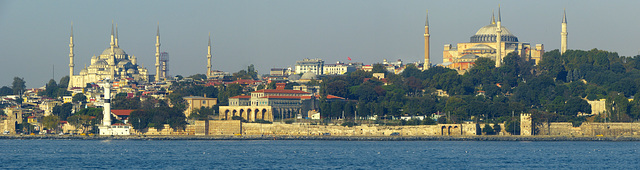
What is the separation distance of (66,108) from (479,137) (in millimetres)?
34156

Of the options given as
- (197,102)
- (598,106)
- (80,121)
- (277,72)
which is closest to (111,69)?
(277,72)

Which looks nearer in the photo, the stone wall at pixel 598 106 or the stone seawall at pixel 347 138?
the stone seawall at pixel 347 138

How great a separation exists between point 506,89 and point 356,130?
18163mm

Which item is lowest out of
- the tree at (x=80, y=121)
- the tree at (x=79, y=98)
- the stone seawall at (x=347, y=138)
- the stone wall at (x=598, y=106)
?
the stone seawall at (x=347, y=138)

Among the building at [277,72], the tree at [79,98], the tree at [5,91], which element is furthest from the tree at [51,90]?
the building at [277,72]

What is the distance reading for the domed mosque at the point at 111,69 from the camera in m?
135

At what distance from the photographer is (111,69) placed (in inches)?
5340

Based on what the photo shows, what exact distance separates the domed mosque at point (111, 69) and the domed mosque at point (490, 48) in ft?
123

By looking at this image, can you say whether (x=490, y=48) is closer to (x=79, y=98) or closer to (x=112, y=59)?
(x=79, y=98)

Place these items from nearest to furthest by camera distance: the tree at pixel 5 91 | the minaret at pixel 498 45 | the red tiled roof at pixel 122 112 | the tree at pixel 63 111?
the red tiled roof at pixel 122 112, the tree at pixel 63 111, the minaret at pixel 498 45, the tree at pixel 5 91

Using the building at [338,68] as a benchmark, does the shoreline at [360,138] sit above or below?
below

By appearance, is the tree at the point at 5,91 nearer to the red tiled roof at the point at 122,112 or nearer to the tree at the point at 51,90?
the tree at the point at 51,90

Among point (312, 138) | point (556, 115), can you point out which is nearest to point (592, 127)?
point (556, 115)

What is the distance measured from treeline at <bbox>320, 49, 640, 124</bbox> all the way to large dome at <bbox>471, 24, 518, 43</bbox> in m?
8.04
